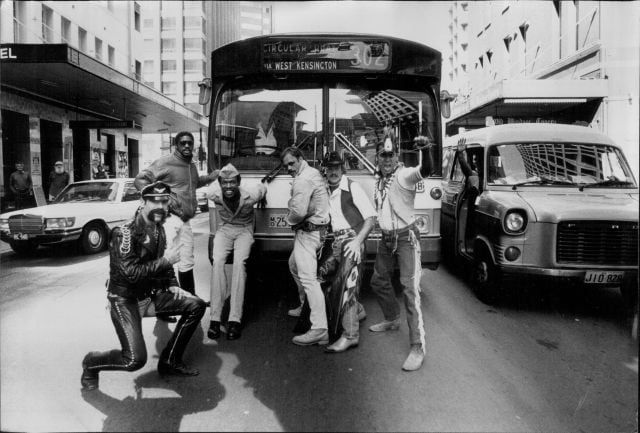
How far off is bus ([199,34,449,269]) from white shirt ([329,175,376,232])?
1195 mm

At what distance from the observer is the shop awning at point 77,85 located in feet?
26.0

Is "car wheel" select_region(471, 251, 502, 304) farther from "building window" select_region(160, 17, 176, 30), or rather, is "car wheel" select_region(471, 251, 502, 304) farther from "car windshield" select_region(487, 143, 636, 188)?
"building window" select_region(160, 17, 176, 30)

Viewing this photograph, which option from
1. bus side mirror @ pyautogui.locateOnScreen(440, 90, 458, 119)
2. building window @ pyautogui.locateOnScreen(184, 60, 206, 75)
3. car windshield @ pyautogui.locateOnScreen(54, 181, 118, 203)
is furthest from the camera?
building window @ pyautogui.locateOnScreen(184, 60, 206, 75)

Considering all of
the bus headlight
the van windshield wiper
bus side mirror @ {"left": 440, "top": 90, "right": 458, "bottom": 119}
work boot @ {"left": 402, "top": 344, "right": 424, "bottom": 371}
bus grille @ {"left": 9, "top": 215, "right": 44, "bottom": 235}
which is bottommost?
work boot @ {"left": 402, "top": 344, "right": 424, "bottom": 371}

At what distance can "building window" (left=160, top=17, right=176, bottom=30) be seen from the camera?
7031 centimetres

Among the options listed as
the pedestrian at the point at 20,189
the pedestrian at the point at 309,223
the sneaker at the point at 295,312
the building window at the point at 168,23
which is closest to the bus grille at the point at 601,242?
the pedestrian at the point at 309,223

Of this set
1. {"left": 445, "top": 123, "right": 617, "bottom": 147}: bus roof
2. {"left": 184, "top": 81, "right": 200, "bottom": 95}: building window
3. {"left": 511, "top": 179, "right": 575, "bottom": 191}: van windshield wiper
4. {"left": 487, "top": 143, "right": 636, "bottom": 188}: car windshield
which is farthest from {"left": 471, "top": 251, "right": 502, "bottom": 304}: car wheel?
{"left": 184, "top": 81, "right": 200, "bottom": 95}: building window

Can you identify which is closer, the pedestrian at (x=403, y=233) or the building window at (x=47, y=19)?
the building window at (x=47, y=19)

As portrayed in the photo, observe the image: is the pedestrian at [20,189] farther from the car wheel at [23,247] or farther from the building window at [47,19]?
the building window at [47,19]

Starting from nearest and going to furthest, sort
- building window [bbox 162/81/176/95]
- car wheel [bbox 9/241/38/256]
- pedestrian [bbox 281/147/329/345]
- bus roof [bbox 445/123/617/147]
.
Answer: pedestrian [bbox 281/147/329/345] → bus roof [bbox 445/123/617/147] → car wheel [bbox 9/241/38/256] → building window [bbox 162/81/176/95]

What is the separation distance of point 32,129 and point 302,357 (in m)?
15.6

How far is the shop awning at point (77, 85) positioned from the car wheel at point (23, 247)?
323cm

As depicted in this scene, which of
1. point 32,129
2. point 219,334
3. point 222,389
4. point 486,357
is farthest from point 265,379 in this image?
point 32,129

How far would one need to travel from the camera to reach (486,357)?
478 centimetres
